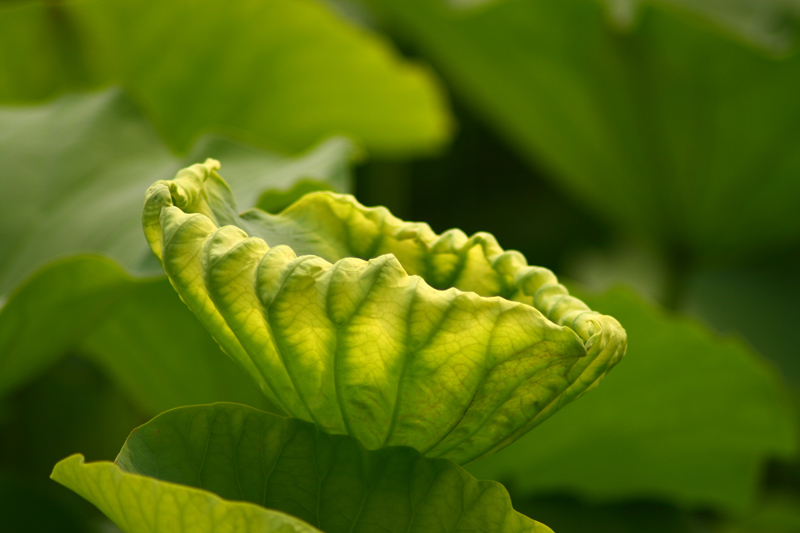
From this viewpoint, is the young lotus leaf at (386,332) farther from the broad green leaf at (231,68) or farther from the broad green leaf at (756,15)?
the broad green leaf at (756,15)

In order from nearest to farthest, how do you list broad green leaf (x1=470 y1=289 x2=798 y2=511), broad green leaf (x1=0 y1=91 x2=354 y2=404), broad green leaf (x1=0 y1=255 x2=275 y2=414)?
broad green leaf (x1=0 y1=255 x2=275 y2=414)
broad green leaf (x1=0 y1=91 x2=354 y2=404)
broad green leaf (x1=470 y1=289 x2=798 y2=511)

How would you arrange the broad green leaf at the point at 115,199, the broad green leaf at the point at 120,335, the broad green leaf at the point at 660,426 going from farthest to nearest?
the broad green leaf at the point at 660,426, the broad green leaf at the point at 115,199, the broad green leaf at the point at 120,335

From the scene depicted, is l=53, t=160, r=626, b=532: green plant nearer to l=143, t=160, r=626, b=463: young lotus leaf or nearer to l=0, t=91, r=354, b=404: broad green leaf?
l=143, t=160, r=626, b=463: young lotus leaf

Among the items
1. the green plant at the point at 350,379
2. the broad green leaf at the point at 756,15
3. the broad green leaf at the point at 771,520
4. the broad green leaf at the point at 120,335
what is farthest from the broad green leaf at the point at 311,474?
the broad green leaf at the point at 756,15

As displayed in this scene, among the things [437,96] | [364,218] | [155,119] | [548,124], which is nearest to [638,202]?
[548,124]

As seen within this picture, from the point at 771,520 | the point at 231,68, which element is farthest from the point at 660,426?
the point at 231,68

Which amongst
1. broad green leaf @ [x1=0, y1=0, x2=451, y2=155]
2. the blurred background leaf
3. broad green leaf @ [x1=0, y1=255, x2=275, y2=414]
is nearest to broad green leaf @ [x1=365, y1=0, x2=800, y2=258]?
the blurred background leaf

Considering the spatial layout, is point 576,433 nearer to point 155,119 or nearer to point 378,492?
point 378,492
